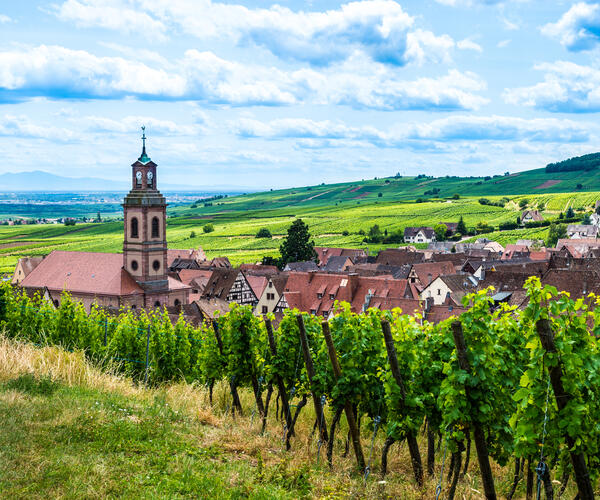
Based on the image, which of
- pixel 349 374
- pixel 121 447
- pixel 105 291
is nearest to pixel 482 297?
pixel 349 374

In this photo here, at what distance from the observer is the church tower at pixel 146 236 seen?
62781mm

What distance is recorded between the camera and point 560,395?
7504 millimetres

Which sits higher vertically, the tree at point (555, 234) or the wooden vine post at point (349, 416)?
the wooden vine post at point (349, 416)

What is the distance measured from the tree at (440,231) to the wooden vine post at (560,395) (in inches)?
6209

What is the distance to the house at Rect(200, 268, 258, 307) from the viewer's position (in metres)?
74.9

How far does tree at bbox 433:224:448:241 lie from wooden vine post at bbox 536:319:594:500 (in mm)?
157697

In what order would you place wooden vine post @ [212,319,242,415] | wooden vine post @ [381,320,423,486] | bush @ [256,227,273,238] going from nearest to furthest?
wooden vine post @ [381,320,423,486], wooden vine post @ [212,319,242,415], bush @ [256,227,273,238]

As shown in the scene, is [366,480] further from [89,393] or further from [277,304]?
[277,304]

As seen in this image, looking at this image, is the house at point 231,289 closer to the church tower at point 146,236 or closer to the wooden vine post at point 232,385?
the church tower at point 146,236

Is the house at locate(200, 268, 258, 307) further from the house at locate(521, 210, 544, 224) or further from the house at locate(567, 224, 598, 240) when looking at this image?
the house at locate(521, 210, 544, 224)

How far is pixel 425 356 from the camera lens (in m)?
11.1

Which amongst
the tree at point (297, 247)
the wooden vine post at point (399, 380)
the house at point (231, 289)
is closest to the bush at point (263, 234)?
the tree at point (297, 247)

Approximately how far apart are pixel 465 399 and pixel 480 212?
641ft

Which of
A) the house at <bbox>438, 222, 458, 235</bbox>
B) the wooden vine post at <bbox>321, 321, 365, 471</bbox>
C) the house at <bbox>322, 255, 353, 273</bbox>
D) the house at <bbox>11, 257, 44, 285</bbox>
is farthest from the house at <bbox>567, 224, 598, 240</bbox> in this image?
the wooden vine post at <bbox>321, 321, 365, 471</bbox>
